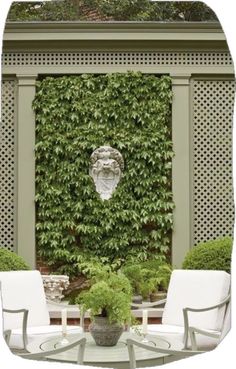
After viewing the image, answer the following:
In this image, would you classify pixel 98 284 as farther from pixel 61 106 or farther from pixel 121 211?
pixel 61 106

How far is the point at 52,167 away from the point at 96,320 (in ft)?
4.33

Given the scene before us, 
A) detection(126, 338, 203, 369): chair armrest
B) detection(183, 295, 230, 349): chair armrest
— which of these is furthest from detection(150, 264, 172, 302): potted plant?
detection(126, 338, 203, 369): chair armrest

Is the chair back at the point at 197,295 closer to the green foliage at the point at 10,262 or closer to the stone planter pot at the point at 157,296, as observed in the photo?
the stone planter pot at the point at 157,296

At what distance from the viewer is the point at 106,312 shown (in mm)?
5027

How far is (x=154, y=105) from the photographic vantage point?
6180 millimetres

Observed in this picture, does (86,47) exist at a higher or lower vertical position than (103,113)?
higher

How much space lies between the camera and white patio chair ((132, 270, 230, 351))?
515 centimetres

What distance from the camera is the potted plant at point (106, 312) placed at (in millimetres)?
5012

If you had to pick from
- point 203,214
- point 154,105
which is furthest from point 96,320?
point 154,105

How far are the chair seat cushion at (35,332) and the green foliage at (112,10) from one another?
191 centimetres

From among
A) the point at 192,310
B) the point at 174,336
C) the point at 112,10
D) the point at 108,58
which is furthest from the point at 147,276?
the point at 112,10

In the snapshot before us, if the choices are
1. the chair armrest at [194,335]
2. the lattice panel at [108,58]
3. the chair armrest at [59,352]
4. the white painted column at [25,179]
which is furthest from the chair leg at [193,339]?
the lattice panel at [108,58]

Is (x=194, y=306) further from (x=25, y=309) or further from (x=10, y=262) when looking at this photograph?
(x=10, y=262)

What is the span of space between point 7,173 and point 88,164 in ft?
2.08
